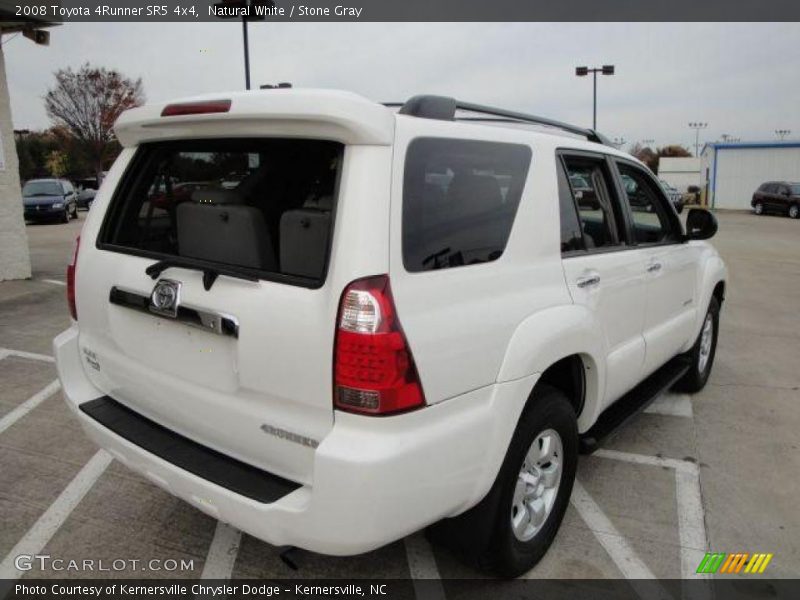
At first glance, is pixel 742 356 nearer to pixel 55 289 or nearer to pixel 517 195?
pixel 517 195

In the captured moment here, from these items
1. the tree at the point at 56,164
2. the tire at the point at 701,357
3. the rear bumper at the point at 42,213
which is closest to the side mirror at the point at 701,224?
the tire at the point at 701,357

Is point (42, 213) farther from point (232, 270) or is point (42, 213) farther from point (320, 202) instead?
point (232, 270)

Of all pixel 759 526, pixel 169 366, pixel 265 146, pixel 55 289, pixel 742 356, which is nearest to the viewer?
pixel 169 366

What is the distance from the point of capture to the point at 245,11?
988cm

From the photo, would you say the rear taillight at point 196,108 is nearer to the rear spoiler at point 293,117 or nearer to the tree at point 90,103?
the rear spoiler at point 293,117

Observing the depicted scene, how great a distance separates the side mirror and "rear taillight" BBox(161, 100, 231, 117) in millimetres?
3285

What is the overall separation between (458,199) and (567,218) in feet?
2.57

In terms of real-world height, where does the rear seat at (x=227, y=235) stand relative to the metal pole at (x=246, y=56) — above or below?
below

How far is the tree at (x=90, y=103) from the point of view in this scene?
139 feet

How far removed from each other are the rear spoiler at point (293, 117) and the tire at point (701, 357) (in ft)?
11.6

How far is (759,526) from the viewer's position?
3080 mm

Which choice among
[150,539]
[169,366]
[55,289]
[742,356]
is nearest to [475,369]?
[169,366]

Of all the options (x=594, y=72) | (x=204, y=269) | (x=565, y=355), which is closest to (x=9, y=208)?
(x=204, y=269)

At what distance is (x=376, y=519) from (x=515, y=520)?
2.97ft
